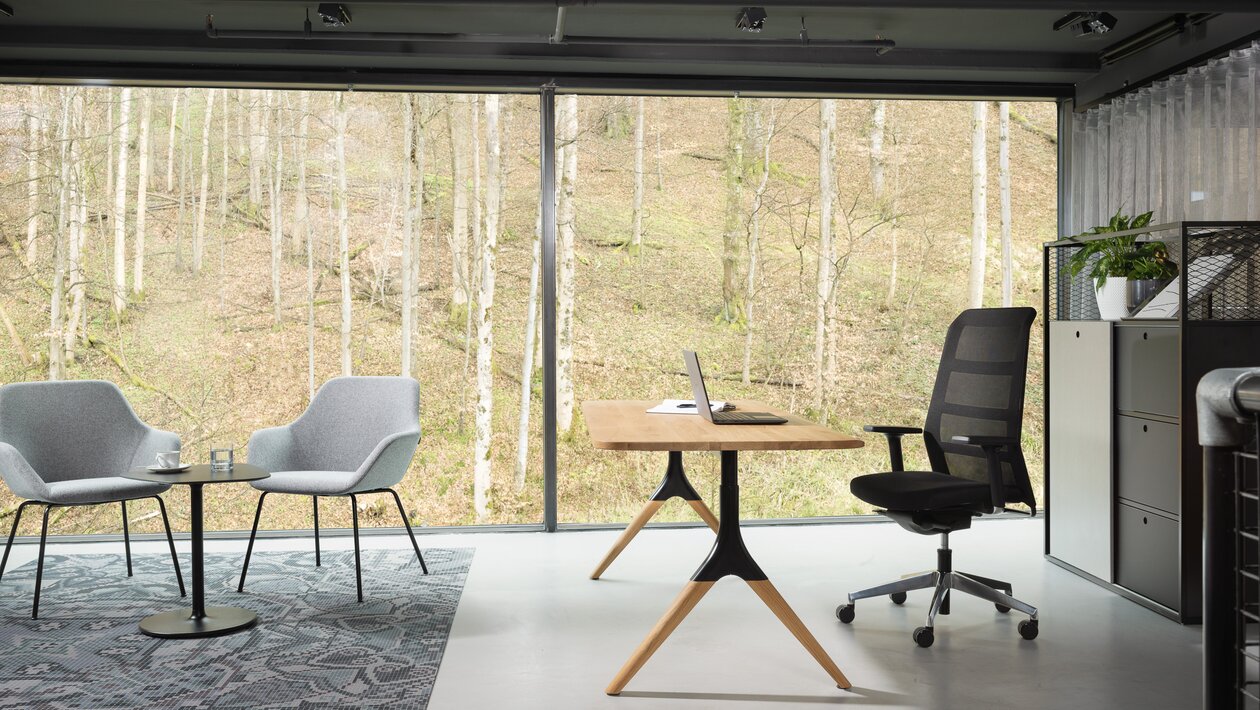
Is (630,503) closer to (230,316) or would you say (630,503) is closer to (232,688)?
(230,316)

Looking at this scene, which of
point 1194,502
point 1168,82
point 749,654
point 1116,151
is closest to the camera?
point 749,654

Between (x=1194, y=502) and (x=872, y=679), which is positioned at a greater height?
(x=1194, y=502)

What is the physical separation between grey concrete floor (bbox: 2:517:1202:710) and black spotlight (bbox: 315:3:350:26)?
2567mm

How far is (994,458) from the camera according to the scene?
3.49 meters

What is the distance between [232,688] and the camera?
10.1 feet

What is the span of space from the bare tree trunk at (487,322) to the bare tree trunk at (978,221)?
450 centimetres

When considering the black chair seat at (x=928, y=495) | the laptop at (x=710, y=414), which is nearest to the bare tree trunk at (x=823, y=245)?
the black chair seat at (x=928, y=495)

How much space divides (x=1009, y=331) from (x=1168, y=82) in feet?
6.37

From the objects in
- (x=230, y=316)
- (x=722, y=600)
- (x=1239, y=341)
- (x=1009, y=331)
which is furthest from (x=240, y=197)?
(x=1239, y=341)

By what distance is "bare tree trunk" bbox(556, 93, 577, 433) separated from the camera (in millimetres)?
8875

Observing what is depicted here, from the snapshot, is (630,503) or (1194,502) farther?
(630,503)

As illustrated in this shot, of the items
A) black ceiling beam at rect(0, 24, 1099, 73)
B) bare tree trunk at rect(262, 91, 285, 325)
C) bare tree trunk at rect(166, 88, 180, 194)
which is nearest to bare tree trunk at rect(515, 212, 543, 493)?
bare tree trunk at rect(262, 91, 285, 325)

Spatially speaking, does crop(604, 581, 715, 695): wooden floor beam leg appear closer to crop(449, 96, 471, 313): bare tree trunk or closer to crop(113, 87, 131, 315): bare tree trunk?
crop(449, 96, 471, 313): bare tree trunk

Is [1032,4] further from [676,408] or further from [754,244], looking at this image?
[754,244]
